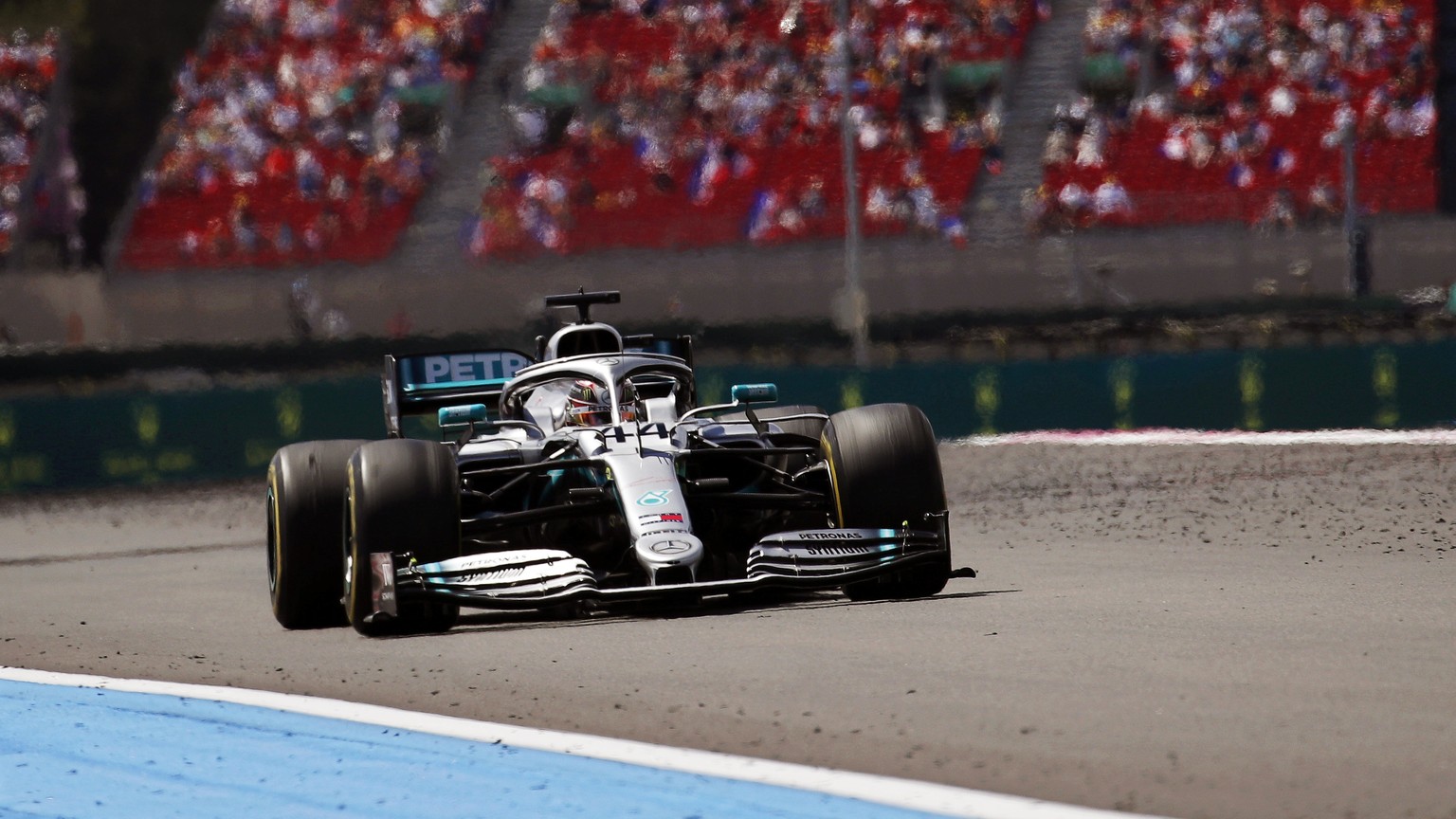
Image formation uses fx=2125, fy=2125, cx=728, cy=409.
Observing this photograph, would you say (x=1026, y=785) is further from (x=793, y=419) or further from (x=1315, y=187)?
(x=1315, y=187)

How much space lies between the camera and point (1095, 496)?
1442 cm

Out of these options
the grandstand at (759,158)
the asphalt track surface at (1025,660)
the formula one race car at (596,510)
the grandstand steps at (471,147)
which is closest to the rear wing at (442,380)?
the formula one race car at (596,510)

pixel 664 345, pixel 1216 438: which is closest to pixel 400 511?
pixel 664 345

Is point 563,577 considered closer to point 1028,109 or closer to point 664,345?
point 664,345

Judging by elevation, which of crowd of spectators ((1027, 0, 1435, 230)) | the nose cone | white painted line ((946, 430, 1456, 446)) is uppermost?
crowd of spectators ((1027, 0, 1435, 230))

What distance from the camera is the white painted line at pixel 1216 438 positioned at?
17.9 m

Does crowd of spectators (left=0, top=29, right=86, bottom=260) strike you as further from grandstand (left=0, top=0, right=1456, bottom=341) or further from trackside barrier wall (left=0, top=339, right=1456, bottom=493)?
trackside barrier wall (left=0, top=339, right=1456, bottom=493)

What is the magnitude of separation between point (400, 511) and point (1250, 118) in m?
20.6

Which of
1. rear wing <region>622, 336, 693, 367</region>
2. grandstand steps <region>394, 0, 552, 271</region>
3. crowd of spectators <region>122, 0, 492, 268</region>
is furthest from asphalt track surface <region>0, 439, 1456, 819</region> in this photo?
crowd of spectators <region>122, 0, 492, 268</region>

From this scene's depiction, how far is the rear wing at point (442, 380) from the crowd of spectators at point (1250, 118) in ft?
51.7

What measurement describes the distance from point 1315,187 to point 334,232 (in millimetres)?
13197

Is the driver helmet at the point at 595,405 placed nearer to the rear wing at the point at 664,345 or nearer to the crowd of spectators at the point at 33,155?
the rear wing at the point at 664,345

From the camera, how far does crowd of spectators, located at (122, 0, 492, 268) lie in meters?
29.8

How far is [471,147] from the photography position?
3072 cm
